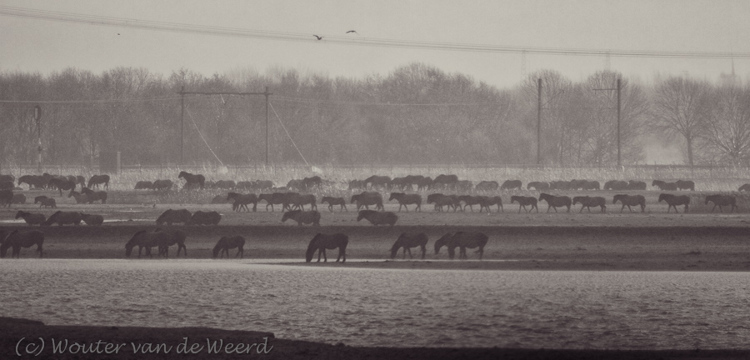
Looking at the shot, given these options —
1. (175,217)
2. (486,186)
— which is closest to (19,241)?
(175,217)

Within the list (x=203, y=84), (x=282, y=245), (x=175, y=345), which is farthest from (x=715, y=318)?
(x=203, y=84)

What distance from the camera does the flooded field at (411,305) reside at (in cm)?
1197

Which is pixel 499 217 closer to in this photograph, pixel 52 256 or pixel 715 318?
pixel 52 256

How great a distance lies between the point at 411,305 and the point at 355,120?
98277 millimetres

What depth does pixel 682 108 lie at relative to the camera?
9819 cm

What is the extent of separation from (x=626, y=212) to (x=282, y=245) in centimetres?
1588

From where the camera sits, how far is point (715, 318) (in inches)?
516

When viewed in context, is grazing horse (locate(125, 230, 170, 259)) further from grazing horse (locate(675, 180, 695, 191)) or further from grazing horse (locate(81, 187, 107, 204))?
grazing horse (locate(675, 180, 695, 191))

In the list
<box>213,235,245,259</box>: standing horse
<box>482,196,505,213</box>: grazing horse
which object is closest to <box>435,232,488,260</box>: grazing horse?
<box>213,235,245,259</box>: standing horse

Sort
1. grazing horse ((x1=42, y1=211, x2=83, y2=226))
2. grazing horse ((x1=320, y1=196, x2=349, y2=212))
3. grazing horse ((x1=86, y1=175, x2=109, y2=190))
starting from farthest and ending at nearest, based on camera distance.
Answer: grazing horse ((x1=86, y1=175, x2=109, y2=190)) → grazing horse ((x1=320, y1=196, x2=349, y2=212)) → grazing horse ((x1=42, y1=211, x2=83, y2=226))

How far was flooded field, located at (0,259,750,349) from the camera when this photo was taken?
39.3ft

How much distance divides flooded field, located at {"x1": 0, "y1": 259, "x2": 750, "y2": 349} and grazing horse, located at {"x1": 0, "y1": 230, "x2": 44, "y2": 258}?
5763mm

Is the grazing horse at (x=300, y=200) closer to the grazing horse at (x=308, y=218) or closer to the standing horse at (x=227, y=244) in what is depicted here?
the grazing horse at (x=308, y=218)

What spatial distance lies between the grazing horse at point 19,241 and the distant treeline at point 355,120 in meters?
68.6
